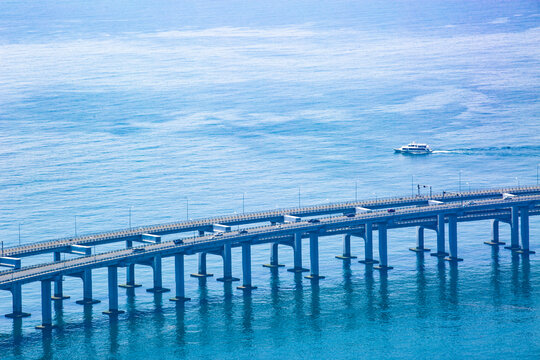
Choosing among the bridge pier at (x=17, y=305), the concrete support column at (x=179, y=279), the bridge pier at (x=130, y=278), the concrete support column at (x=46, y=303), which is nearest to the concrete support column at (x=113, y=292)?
the concrete support column at (x=46, y=303)

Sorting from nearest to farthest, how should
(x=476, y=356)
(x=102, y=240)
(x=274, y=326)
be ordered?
(x=476, y=356), (x=274, y=326), (x=102, y=240)

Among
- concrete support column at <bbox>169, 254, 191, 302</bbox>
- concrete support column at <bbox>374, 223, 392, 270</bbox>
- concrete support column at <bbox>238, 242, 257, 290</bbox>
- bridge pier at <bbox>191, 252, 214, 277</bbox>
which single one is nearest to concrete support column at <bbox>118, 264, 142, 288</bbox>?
concrete support column at <bbox>169, 254, 191, 302</bbox>

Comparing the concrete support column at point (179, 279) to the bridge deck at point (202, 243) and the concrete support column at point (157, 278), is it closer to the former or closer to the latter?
the bridge deck at point (202, 243)

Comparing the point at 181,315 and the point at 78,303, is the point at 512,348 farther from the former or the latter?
the point at 78,303

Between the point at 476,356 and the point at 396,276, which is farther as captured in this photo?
the point at 396,276

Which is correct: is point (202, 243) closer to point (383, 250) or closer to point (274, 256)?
point (274, 256)

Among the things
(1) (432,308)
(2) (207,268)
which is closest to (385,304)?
(1) (432,308)

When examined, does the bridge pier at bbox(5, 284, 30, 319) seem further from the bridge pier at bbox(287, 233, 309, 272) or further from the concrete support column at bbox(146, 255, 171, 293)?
the bridge pier at bbox(287, 233, 309, 272)
